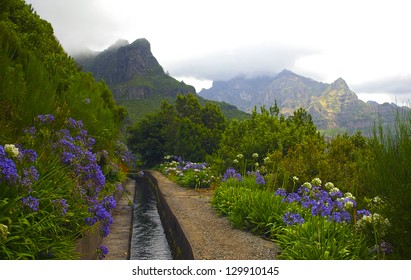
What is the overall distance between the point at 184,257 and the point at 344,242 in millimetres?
2715

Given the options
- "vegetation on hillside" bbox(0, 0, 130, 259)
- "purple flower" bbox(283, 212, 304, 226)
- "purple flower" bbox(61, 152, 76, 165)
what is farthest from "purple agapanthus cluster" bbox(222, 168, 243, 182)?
"purple flower" bbox(61, 152, 76, 165)

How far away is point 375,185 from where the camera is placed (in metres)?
4.52

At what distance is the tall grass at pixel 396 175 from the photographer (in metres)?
4.12

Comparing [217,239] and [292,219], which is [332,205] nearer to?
[292,219]

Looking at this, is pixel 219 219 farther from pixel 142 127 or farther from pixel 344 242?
pixel 142 127

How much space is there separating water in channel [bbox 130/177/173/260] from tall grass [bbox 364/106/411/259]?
5.00 metres

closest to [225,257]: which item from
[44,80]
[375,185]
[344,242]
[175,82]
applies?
[344,242]

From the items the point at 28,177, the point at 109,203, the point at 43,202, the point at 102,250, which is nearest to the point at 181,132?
the point at 109,203

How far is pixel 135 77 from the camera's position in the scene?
145 meters

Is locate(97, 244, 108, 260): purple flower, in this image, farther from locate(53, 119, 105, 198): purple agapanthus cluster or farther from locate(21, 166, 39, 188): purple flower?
locate(21, 166, 39, 188): purple flower

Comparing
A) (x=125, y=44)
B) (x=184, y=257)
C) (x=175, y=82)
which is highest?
(x=125, y=44)

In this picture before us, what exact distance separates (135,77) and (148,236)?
140m

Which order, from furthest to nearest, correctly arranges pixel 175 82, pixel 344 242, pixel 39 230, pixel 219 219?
pixel 175 82
pixel 219 219
pixel 344 242
pixel 39 230

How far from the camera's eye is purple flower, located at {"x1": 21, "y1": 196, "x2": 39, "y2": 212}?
3994 mm
